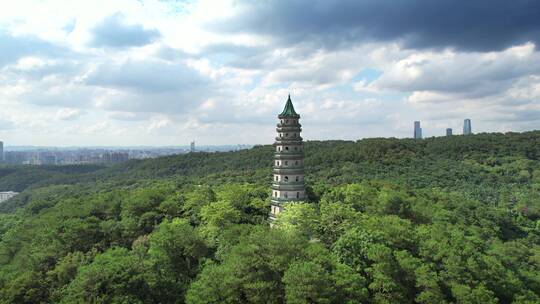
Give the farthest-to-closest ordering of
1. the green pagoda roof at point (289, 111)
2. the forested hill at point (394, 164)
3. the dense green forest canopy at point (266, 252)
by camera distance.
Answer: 1. the forested hill at point (394, 164)
2. the green pagoda roof at point (289, 111)
3. the dense green forest canopy at point (266, 252)

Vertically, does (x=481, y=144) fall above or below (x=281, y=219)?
above

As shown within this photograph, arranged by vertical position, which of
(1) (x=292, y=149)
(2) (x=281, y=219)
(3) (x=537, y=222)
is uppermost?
(1) (x=292, y=149)

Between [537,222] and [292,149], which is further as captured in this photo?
[537,222]

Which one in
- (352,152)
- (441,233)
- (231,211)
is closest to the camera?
(441,233)

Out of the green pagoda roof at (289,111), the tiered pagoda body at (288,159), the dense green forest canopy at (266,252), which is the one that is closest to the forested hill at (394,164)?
the dense green forest canopy at (266,252)

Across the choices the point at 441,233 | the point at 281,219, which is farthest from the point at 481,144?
the point at 281,219

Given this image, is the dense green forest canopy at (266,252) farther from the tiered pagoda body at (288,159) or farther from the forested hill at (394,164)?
the forested hill at (394,164)

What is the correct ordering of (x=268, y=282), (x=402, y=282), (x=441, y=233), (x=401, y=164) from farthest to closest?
(x=401, y=164) < (x=441, y=233) < (x=402, y=282) < (x=268, y=282)

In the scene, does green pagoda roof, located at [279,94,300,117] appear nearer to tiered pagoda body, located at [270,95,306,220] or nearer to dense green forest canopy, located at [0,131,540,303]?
tiered pagoda body, located at [270,95,306,220]

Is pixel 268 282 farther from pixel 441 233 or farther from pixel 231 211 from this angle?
pixel 441 233
